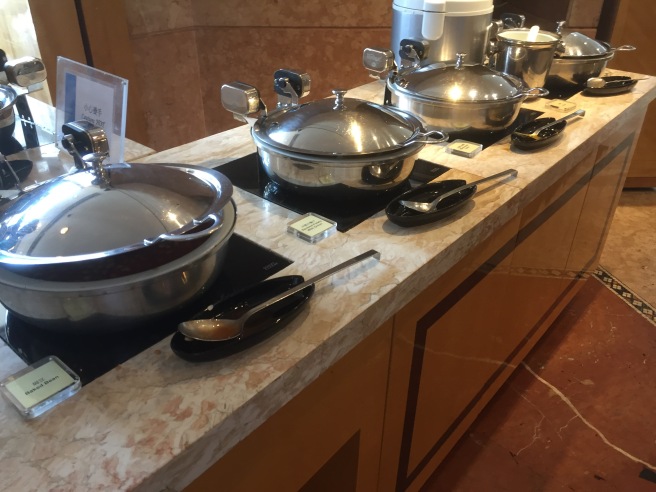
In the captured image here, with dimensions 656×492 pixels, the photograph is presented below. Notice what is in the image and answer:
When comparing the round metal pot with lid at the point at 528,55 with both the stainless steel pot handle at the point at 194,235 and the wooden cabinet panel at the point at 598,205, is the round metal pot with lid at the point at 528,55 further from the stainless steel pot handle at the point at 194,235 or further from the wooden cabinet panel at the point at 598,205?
the stainless steel pot handle at the point at 194,235

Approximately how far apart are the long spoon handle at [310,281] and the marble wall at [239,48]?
1514 mm

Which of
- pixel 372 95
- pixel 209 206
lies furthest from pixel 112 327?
pixel 372 95

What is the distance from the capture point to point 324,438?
675mm

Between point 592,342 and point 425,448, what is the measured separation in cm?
82

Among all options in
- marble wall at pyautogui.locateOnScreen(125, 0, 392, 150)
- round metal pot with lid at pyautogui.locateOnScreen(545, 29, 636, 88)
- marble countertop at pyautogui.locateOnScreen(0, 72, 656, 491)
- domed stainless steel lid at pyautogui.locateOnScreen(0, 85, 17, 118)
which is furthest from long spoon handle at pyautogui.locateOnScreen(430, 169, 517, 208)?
marble wall at pyautogui.locateOnScreen(125, 0, 392, 150)

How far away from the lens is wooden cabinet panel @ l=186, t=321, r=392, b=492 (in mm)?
557

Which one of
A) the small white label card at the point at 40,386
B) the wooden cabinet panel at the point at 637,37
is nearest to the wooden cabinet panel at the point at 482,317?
the small white label card at the point at 40,386

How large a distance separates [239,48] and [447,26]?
3.34 feet

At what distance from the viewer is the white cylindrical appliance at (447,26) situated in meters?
1.28

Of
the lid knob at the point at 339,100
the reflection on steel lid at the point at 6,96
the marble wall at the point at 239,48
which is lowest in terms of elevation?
the marble wall at the point at 239,48

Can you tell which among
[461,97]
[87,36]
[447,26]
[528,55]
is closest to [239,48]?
[87,36]

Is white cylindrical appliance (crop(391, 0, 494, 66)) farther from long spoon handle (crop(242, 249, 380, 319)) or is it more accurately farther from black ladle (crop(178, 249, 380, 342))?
black ladle (crop(178, 249, 380, 342))

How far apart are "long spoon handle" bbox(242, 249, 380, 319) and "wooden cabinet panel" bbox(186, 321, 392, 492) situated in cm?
10

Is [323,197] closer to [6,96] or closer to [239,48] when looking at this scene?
[6,96]
